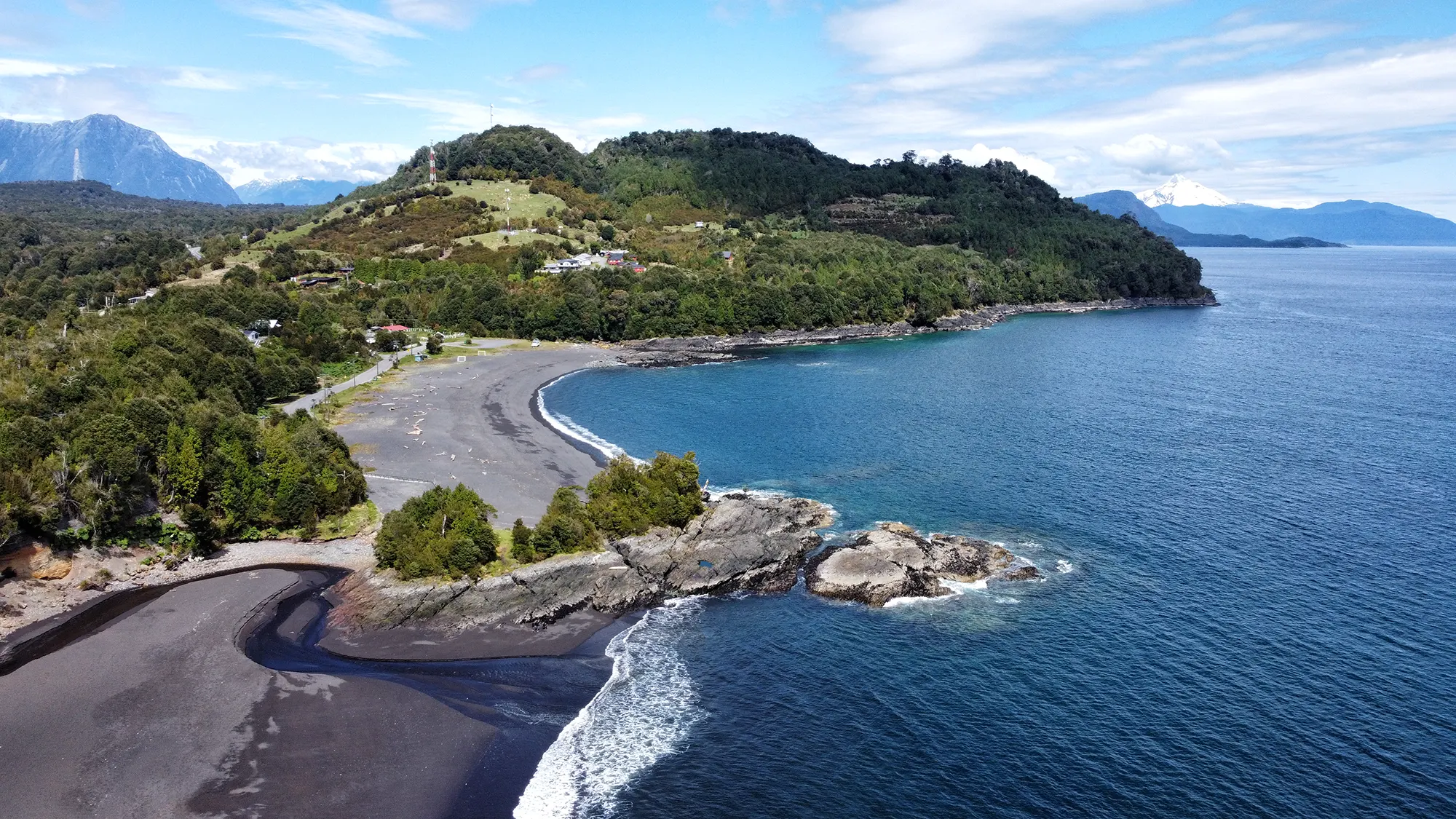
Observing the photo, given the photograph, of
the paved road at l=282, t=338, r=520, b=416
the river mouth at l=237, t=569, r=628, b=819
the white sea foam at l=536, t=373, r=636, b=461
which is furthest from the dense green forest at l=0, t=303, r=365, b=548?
the white sea foam at l=536, t=373, r=636, b=461

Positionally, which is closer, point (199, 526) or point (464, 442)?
point (199, 526)

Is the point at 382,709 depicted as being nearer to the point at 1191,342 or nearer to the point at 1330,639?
the point at 1330,639

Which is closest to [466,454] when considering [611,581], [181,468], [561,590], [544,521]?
[181,468]

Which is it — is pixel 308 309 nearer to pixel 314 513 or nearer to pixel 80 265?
pixel 80 265

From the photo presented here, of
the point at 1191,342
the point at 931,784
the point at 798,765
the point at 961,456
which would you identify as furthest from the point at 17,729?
the point at 1191,342

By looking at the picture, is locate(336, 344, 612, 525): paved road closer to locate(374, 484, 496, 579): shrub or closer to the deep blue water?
locate(374, 484, 496, 579): shrub

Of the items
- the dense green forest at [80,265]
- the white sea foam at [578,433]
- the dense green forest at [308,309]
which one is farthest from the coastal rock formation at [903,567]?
the dense green forest at [80,265]
